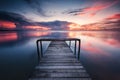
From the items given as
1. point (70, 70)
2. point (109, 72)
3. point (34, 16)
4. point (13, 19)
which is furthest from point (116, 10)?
point (13, 19)

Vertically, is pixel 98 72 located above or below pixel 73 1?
below

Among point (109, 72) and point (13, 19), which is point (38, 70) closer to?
point (109, 72)

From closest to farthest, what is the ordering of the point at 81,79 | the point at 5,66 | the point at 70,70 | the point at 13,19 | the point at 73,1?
the point at 81,79 < the point at 70,70 < the point at 5,66 < the point at 73,1 < the point at 13,19

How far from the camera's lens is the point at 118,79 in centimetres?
419

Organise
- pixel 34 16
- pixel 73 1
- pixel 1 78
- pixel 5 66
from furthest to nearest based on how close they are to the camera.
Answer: pixel 34 16, pixel 73 1, pixel 5 66, pixel 1 78

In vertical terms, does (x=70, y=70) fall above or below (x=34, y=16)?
below

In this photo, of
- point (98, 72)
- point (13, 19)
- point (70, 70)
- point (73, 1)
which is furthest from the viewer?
point (13, 19)

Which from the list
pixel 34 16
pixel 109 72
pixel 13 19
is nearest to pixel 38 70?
pixel 109 72

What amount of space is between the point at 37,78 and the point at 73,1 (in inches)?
593

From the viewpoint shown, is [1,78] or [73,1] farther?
[73,1]

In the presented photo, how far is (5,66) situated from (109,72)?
198 inches

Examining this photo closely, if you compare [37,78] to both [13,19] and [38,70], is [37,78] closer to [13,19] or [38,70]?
[38,70]

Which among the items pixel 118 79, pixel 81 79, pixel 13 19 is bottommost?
pixel 118 79

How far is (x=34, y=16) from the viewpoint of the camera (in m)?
24.6
